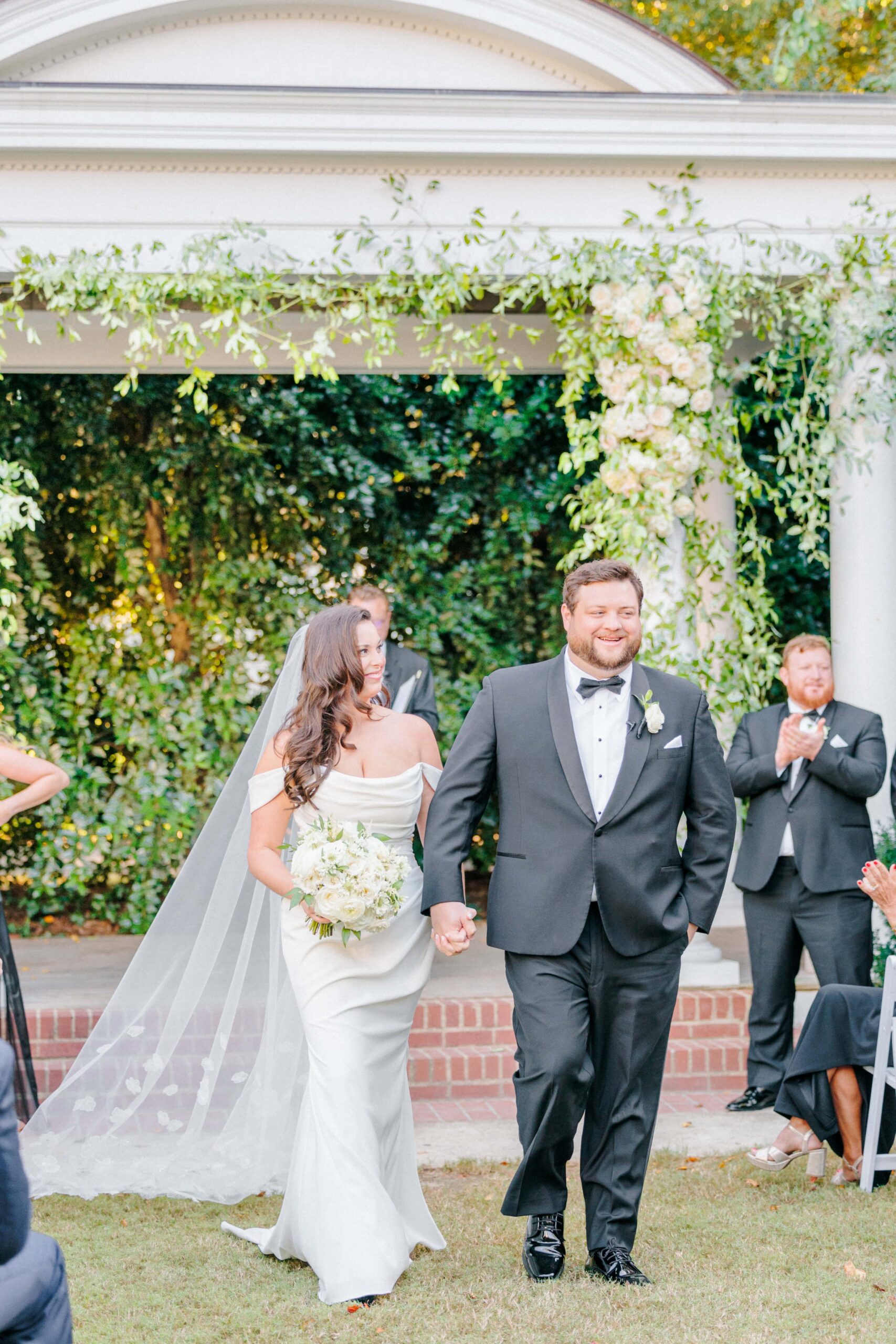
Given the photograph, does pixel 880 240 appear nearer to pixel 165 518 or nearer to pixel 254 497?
pixel 254 497

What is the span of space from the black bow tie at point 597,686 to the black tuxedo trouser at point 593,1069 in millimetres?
579

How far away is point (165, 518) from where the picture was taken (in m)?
8.47

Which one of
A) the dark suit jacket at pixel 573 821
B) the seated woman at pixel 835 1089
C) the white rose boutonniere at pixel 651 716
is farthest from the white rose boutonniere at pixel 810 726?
the white rose boutonniere at pixel 651 716

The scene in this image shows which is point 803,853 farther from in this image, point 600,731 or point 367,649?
point 367,649

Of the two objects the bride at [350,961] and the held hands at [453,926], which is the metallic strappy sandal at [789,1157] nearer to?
the bride at [350,961]

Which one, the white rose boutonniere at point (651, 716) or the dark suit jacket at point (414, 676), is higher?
the dark suit jacket at point (414, 676)

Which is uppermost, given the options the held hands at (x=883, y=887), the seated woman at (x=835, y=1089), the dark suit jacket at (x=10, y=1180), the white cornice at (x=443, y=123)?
the white cornice at (x=443, y=123)

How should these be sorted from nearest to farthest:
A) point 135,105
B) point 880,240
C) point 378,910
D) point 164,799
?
1. point 378,910
2. point 135,105
3. point 880,240
4. point 164,799

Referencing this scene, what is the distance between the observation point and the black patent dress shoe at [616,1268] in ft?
11.5

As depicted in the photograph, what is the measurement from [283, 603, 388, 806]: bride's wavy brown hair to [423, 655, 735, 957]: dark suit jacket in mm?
337

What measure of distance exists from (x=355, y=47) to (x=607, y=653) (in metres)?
3.72

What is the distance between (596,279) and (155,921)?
333 centimetres

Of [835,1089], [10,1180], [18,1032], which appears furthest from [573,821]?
[18,1032]

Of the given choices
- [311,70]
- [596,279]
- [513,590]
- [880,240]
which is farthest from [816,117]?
[513,590]
